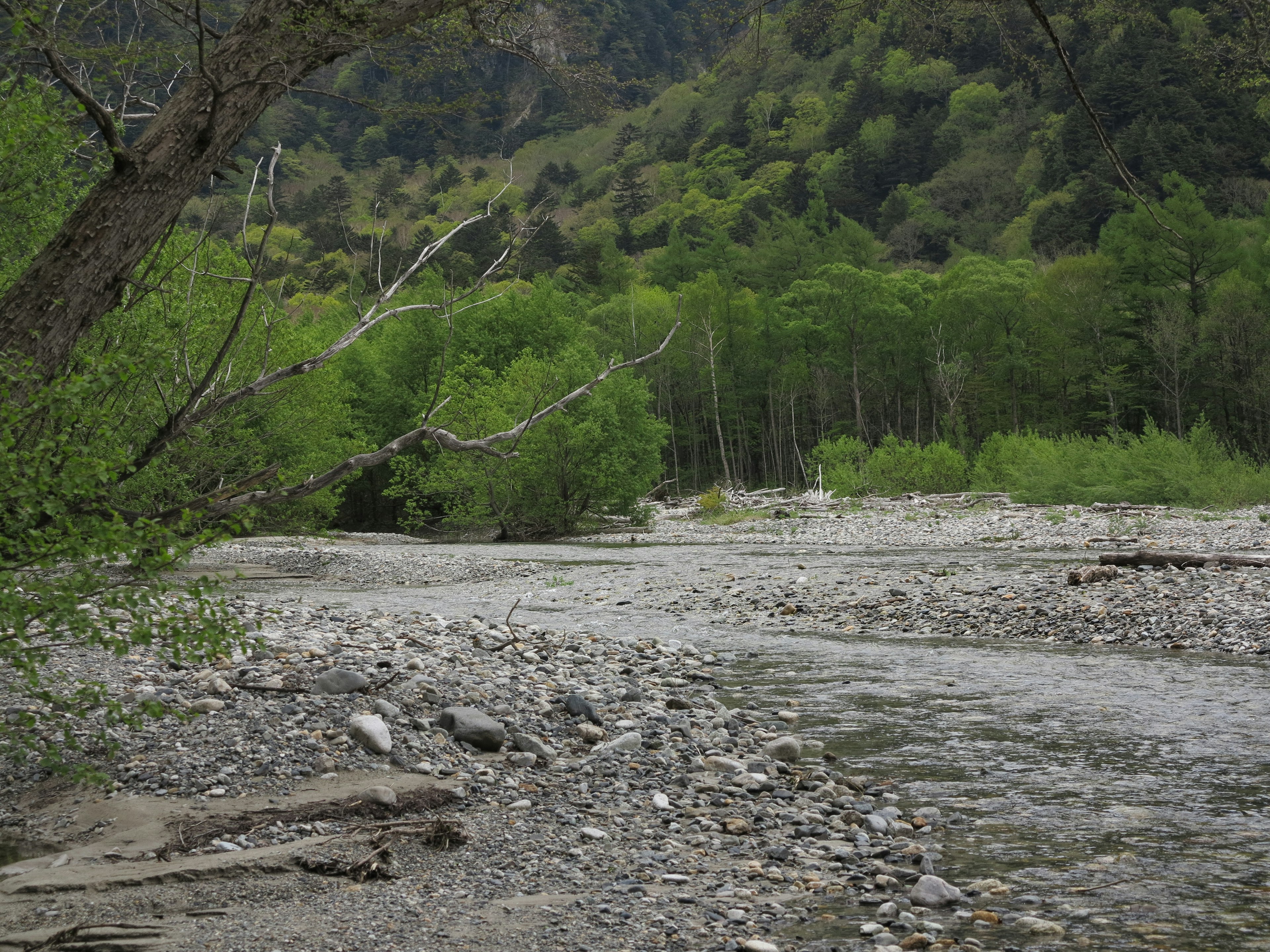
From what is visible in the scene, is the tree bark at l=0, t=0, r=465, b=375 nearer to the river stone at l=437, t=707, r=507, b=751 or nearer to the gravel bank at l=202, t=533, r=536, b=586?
the river stone at l=437, t=707, r=507, b=751

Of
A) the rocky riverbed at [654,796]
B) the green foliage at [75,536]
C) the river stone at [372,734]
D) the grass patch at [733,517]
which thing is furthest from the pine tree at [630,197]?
the green foliage at [75,536]

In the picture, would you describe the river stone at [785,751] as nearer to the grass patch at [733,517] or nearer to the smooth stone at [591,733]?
the smooth stone at [591,733]

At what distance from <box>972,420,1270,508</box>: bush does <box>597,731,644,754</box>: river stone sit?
82.9 ft

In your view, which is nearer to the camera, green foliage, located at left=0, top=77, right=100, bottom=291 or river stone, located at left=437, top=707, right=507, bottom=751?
green foliage, located at left=0, top=77, right=100, bottom=291

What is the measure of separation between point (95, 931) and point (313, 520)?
3025 cm

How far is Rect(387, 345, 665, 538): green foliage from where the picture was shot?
1273 inches

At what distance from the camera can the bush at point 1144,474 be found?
27281 millimetres

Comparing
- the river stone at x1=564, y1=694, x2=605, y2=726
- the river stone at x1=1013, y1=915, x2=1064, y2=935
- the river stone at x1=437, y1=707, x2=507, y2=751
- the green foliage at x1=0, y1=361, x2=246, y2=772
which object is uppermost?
the green foliage at x1=0, y1=361, x2=246, y2=772

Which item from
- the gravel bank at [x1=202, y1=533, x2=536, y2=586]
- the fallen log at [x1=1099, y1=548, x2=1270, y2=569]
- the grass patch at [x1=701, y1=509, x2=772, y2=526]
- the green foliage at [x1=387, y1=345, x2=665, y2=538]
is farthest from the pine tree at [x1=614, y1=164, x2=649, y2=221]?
the fallen log at [x1=1099, y1=548, x2=1270, y2=569]

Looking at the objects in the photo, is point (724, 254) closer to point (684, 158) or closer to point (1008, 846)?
point (684, 158)

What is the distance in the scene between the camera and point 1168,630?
10.8 m

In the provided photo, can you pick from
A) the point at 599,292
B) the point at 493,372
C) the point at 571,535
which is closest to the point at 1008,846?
the point at 571,535

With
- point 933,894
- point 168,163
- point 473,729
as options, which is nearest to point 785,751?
point 473,729

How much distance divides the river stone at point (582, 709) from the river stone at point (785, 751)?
135 centimetres
